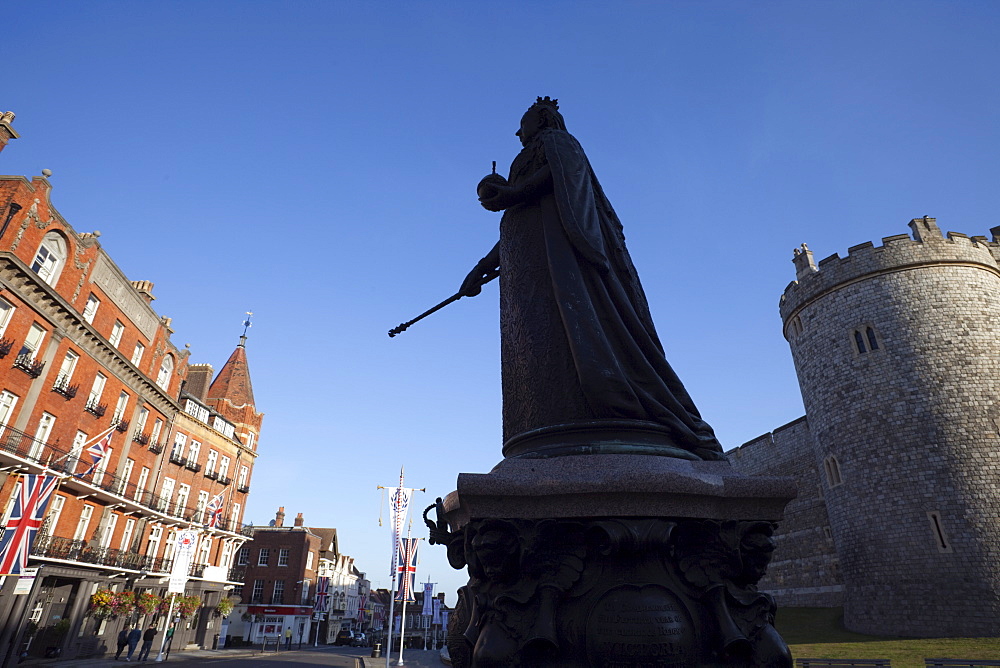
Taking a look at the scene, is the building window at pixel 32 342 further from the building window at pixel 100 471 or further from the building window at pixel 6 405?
the building window at pixel 100 471

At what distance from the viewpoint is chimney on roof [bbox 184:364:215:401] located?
135ft

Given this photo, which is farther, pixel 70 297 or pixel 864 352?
pixel 864 352

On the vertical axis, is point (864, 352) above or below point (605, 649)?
above

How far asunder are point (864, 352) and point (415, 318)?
87.0 feet

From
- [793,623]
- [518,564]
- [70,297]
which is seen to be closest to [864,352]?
[793,623]

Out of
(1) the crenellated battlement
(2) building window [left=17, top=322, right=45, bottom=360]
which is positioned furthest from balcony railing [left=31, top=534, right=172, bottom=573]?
(1) the crenellated battlement

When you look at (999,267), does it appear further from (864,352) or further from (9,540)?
(9,540)

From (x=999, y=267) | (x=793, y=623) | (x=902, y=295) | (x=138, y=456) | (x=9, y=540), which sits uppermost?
(x=999, y=267)

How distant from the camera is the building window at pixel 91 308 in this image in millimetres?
24688

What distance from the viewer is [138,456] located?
29281 millimetres

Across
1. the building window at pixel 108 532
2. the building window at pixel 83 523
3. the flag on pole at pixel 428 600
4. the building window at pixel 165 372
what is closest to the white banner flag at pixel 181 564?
the building window at pixel 83 523

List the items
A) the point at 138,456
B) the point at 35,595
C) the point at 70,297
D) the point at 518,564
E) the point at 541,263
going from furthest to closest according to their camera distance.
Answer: the point at 138,456
the point at 70,297
the point at 35,595
the point at 541,263
the point at 518,564

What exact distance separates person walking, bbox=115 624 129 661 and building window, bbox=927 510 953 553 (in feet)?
112

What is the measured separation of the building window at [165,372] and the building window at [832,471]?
3433 cm
